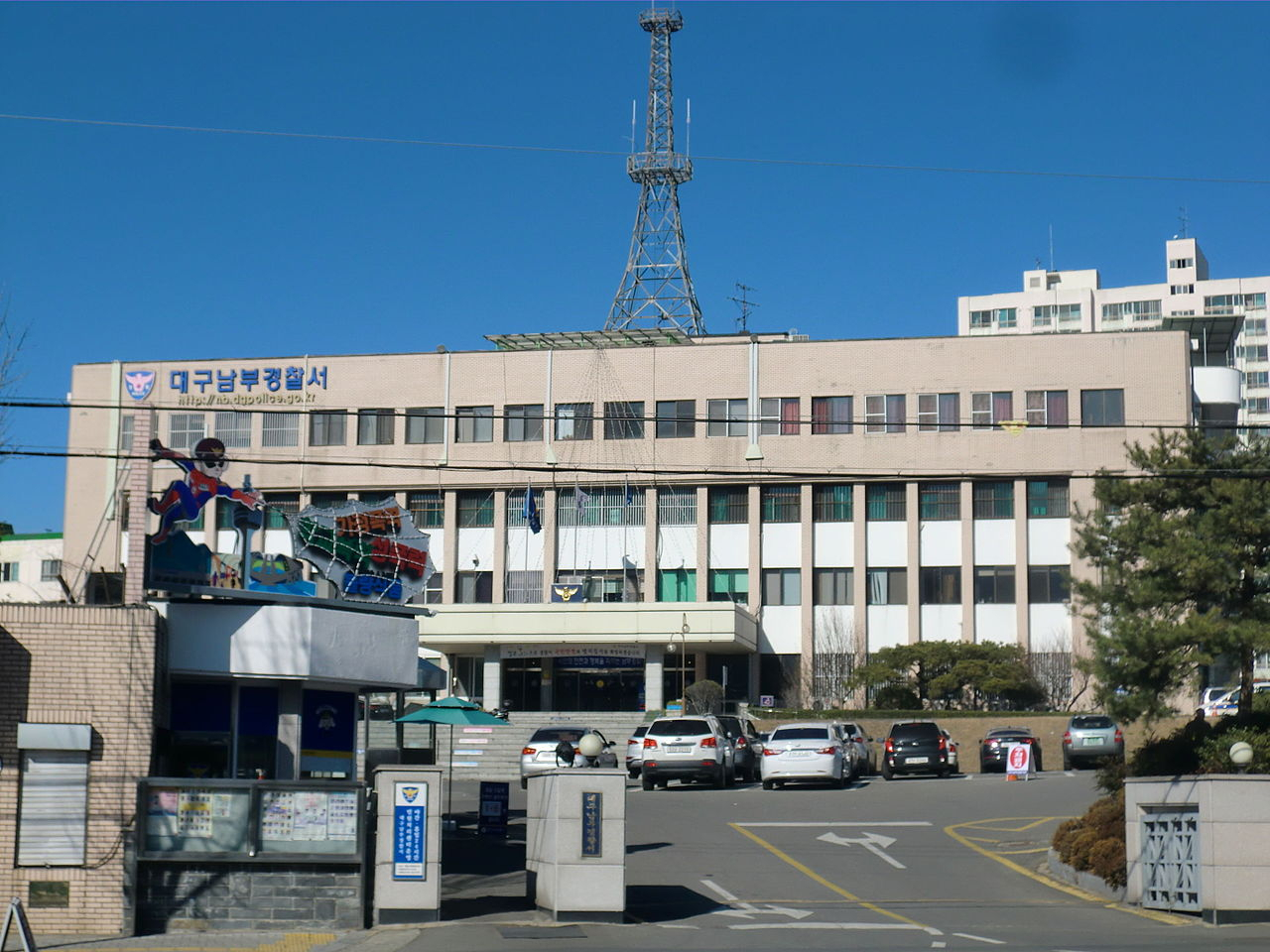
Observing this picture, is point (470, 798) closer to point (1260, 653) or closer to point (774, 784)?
point (774, 784)

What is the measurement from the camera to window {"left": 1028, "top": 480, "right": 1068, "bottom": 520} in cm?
6288

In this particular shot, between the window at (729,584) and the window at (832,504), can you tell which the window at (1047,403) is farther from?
the window at (729,584)

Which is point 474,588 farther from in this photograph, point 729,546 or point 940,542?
point 940,542

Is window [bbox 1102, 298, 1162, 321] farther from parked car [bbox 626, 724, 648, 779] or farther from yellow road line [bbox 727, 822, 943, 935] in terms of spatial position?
yellow road line [bbox 727, 822, 943, 935]

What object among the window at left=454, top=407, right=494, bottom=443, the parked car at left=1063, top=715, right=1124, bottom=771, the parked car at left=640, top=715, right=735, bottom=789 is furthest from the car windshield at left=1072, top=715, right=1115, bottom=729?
the window at left=454, top=407, right=494, bottom=443

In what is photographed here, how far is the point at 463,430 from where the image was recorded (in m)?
66.2

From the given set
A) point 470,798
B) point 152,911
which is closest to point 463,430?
point 470,798

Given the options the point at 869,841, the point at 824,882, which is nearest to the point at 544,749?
the point at 869,841

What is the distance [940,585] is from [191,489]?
154ft

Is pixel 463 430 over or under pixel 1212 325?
under

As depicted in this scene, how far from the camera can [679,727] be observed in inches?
1462

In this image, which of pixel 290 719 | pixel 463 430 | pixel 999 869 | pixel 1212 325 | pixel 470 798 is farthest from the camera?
pixel 1212 325

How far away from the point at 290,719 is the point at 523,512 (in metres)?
45.3

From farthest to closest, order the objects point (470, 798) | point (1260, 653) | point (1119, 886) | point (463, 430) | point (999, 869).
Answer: point (463, 430), point (470, 798), point (1260, 653), point (999, 869), point (1119, 886)
